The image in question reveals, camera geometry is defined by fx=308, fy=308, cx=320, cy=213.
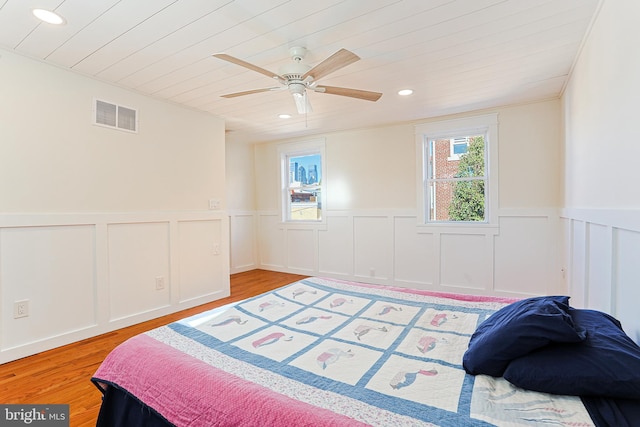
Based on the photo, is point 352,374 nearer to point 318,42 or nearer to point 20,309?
point 318,42

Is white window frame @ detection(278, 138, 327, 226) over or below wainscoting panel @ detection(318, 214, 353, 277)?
over

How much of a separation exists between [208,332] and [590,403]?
5.04ft

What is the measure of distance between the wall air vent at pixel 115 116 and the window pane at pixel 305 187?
2.72 metres

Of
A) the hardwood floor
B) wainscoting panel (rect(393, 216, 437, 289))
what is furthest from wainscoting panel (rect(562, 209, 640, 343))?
the hardwood floor

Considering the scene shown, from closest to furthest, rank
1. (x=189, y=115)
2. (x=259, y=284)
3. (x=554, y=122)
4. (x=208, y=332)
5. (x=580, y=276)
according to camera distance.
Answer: (x=208, y=332)
(x=580, y=276)
(x=554, y=122)
(x=189, y=115)
(x=259, y=284)

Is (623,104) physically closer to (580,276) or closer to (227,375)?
(580,276)

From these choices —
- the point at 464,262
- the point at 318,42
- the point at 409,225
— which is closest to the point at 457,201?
the point at 409,225

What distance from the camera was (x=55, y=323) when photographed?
101 inches

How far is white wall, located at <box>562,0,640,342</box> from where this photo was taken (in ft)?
4.43

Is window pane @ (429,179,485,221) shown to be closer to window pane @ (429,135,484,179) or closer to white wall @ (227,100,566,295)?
window pane @ (429,135,484,179)

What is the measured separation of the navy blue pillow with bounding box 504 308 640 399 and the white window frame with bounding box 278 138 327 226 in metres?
3.98

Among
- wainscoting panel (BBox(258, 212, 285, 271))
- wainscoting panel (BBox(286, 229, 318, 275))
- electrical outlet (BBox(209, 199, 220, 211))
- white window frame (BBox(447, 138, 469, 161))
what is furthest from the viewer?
wainscoting panel (BBox(258, 212, 285, 271))

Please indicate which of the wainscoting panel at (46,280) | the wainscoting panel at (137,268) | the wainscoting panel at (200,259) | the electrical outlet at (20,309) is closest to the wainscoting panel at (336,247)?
the wainscoting panel at (200,259)

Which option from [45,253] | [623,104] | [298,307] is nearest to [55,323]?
[45,253]
